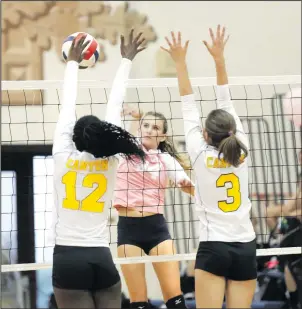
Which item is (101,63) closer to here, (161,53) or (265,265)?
(161,53)

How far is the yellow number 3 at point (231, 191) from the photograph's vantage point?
12.0 feet

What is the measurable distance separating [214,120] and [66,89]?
0.74 meters

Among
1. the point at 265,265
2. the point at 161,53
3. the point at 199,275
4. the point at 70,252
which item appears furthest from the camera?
the point at 161,53

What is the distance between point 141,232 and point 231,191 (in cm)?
99

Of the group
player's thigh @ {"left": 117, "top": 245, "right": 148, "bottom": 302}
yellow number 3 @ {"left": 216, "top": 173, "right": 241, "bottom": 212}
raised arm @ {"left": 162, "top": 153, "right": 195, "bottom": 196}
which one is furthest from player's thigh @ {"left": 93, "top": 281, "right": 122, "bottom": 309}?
raised arm @ {"left": 162, "top": 153, "right": 195, "bottom": 196}

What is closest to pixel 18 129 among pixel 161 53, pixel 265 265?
pixel 161 53

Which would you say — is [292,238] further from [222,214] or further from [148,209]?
[222,214]

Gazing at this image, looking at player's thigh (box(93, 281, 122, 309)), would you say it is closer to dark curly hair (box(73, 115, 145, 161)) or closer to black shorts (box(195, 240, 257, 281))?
black shorts (box(195, 240, 257, 281))

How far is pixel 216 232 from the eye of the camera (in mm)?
3631

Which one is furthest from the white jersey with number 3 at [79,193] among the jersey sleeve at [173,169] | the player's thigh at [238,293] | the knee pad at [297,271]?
the knee pad at [297,271]

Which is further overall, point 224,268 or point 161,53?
point 161,53

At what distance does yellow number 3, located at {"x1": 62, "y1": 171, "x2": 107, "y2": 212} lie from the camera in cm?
343

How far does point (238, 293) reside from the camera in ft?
11.8

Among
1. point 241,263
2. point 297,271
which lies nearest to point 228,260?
point 241,263
